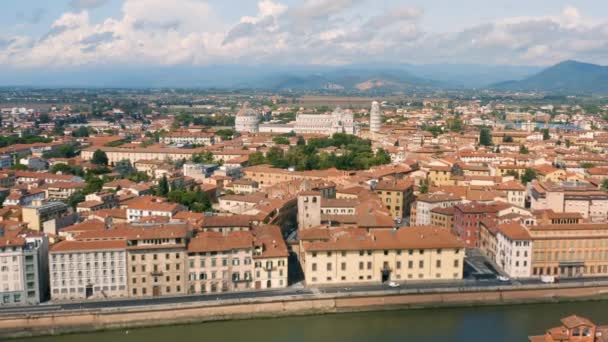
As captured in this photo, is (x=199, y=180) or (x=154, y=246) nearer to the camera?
(x=154, y=246)

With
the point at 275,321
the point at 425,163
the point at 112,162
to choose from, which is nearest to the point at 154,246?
the point at 275,321

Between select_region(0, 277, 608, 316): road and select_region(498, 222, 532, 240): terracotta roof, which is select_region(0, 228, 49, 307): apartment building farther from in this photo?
select_region(498, 222, 532, 240): terracotta roof

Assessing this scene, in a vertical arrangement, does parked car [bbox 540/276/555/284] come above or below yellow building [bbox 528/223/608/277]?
below

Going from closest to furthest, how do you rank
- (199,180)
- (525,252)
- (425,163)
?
1. (525,252)
2. (199,180)
3. (425,163)

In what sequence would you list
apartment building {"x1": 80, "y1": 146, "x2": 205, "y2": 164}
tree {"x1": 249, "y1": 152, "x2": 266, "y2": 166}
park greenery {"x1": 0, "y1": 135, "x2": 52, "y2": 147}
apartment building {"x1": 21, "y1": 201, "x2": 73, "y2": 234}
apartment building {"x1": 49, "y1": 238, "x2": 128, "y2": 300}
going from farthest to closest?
park greenery {"x1": 0, "y1": 135, "x2": 52, "y2": 147} < apartment building {"x1": 80, "y1": 146, "x2": 205, "y2": 164} < tree {"x1": 249, "y1": 152, "x2": 266, "y2": 166} < apartment building {"x1": 21, "y1": 201, "x2": 73, "y2": 234} < apartment building {"x1": 49, "y1": 238, "x2": 128, "y2": 300}

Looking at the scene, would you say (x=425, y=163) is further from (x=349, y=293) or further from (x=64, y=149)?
(x=64, y=149)

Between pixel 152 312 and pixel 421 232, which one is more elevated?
pixel 421 232

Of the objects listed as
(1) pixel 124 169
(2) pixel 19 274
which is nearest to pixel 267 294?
(2) pixel 19 274

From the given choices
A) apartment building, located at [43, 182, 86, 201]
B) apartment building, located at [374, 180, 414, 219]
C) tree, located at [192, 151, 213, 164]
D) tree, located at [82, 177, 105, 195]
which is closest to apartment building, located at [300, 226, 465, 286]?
apartment building, located at [374, 180, 414, 219]
